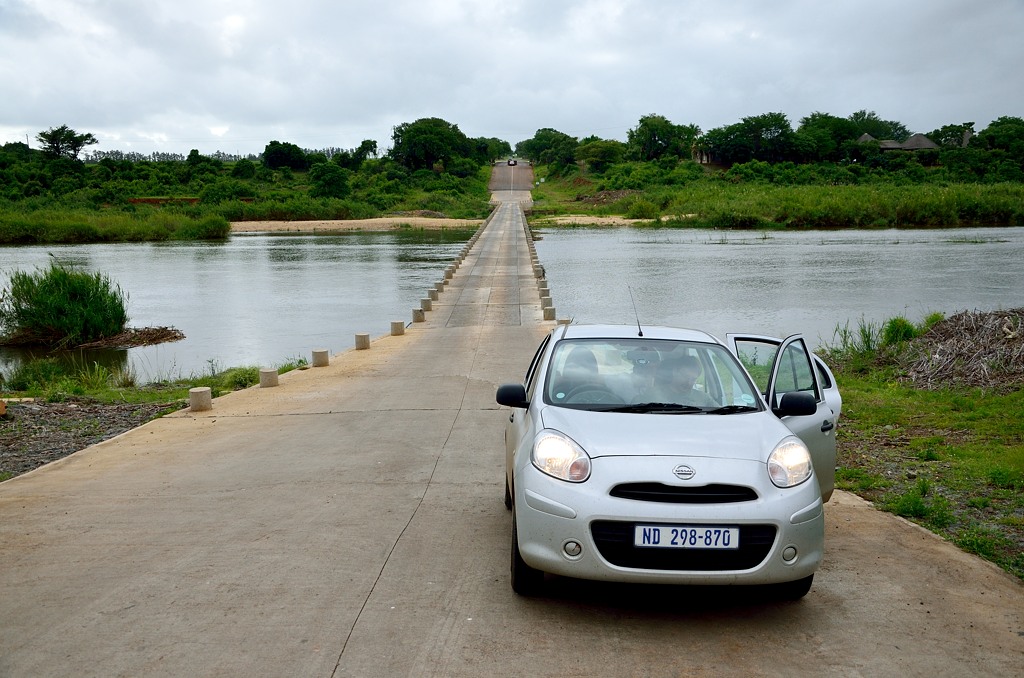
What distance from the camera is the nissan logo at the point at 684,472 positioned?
169 inches

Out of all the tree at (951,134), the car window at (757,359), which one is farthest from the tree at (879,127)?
the car window at (757,359)

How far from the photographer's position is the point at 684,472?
432cm

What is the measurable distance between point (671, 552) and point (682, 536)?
0.10m

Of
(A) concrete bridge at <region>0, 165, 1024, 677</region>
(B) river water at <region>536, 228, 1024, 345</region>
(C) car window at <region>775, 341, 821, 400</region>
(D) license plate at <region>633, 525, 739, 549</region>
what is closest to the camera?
(A) concrete bridge at <region>0, 165, 1024, 677</region>

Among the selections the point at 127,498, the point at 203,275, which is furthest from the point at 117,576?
the point at 203,275

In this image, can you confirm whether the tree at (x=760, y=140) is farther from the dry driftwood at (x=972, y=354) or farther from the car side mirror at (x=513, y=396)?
the car side mirror at (x=513, y=396)

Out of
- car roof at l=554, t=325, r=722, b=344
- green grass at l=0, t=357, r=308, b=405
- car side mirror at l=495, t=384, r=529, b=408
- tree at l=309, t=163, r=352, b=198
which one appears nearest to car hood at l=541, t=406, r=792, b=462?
car side mirror at l=495, t=384, r=529, b=408

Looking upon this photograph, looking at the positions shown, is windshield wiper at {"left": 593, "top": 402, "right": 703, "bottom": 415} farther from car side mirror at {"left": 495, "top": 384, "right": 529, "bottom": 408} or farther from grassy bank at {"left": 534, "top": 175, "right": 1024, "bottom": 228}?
grassy bank at {"left": 534, "top": 175, "right": 1024, "bottom": 228}

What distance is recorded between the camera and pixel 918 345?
1454 cm

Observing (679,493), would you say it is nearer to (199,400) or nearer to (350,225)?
(199,400)

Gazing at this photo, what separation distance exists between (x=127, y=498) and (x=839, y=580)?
5281 millimetres

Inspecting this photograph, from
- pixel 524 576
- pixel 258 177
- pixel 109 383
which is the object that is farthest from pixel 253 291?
pixel 258 177

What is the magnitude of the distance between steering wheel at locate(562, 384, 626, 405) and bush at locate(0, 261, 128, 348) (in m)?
22.3

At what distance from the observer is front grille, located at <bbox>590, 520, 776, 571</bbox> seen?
13.9 feet
